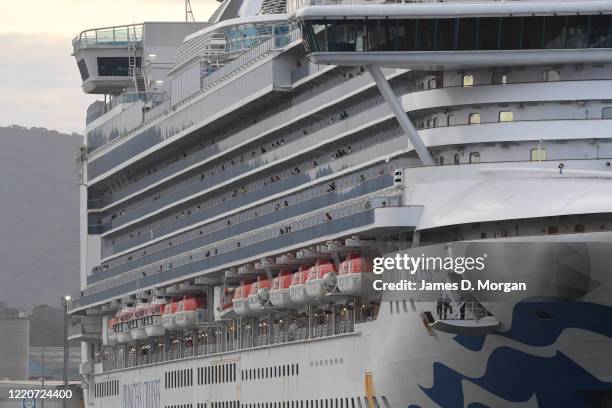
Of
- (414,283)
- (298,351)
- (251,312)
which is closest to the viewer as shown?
(414,283)

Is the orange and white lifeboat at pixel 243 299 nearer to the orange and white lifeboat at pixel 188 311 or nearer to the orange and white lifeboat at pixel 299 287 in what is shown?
the orange and white lifeboat at pixel 299 287

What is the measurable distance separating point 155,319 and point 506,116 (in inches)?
1002

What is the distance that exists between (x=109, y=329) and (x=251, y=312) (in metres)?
20.1

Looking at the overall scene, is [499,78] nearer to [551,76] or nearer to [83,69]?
[551,76]

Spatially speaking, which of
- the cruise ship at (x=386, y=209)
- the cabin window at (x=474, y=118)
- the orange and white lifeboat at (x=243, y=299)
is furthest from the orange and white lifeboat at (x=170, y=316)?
the cabin window at (x=474, y=118)

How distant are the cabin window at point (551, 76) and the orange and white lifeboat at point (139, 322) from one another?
89.9 feet

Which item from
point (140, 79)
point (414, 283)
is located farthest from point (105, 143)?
point (414, 283)

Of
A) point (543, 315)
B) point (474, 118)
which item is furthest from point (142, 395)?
point (543, 315)

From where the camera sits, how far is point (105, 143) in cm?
8575

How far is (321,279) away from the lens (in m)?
56.7

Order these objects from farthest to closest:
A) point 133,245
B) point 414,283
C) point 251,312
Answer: point 133,245, point 251,312, point 414,283

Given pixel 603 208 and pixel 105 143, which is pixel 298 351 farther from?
pixel 105 143

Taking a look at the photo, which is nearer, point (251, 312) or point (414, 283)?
point (414, 283)

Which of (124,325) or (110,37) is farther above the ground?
(110,37)
